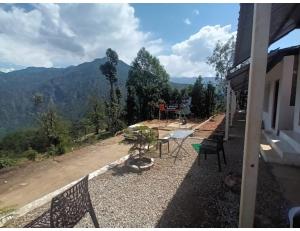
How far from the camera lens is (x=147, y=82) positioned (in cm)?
2852

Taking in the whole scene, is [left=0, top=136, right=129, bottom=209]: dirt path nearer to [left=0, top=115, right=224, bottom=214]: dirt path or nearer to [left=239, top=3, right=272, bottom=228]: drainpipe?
[left=0, top=115, right=224, bottom=214]: dirt path

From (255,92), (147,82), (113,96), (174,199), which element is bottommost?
(174,199)

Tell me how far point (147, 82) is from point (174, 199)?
25000 millimetres

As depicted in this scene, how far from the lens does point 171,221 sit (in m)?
3.44

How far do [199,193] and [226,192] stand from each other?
1.68 ft

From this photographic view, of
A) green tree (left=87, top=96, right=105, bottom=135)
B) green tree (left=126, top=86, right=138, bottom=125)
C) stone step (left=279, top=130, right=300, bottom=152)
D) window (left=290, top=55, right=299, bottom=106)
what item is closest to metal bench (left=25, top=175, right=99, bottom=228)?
stone step (left=279, top=130, right=300, bottom=152)

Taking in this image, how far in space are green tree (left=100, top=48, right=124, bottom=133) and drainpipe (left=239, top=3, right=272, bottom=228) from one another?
67.1ft

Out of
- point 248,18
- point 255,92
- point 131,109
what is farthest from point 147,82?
point 255,92

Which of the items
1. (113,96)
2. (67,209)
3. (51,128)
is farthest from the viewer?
(113,96)

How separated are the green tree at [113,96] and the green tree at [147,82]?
2.12 m

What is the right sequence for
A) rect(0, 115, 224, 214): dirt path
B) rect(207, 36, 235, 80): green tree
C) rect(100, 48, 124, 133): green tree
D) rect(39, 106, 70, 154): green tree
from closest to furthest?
rect(0, 115, 224, 214): dirt path → rect(39, 106, 70, 154): green tree → rect(100, 48, 124, 133): green tree → rect(207, 36, 235, 80): green tree

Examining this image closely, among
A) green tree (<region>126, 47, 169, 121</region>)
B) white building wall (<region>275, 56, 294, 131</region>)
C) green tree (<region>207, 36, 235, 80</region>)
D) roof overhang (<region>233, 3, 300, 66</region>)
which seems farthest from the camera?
green tree (<region>207, 36, 235, 80</region>)

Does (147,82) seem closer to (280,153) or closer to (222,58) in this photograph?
(222,58)

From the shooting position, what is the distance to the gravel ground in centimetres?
346
